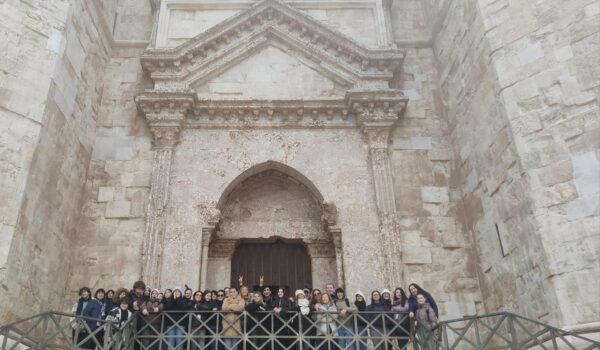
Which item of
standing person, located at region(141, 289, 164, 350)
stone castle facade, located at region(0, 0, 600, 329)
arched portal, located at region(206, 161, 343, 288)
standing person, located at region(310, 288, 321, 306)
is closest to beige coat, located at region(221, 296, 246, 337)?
standing person, located at region(141, 289, 164, 350)

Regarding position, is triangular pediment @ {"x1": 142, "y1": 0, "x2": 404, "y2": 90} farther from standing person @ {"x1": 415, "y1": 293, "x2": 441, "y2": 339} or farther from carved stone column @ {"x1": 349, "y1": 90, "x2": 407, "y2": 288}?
standing person @ {"x1": 415, "y1": 293, "x2": 441, "y2": 339}

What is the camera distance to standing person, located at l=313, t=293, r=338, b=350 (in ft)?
21.0

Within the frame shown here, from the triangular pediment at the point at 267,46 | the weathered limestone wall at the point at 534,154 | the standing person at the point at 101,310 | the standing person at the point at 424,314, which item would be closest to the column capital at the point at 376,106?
the triangular pediment at the point at 267,46

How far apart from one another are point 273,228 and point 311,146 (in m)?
1.68

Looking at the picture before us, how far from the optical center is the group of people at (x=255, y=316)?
6.33 metres

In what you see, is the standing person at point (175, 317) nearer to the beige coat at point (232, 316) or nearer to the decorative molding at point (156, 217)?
the beige coat at point (232, 316)

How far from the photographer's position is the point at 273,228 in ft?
30.8

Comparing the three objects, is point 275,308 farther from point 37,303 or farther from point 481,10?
point 481,10

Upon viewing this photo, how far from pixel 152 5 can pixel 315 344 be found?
8.09 m

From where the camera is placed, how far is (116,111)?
9883mm

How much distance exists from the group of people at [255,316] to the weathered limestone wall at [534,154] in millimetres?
1623

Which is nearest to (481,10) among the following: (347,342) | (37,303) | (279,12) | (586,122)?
(586,122)

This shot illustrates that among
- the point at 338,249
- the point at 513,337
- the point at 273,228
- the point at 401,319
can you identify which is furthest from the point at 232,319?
the point at 513,337

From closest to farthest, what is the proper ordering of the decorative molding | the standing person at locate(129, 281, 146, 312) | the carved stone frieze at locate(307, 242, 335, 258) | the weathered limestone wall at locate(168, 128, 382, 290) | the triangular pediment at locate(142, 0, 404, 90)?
the standing person at locate(129, 281, 146, 312) → the decorative molding → the weathered limestone wall at locate(168, 128, 382, 290) → the carved stone frieze at locate(307, 242, 335, 258) → the triangular pediment at locate(142, 0, 404, 90)
